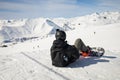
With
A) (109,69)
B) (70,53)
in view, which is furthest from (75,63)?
(109,69)

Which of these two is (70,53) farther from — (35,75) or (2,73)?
(2,73)

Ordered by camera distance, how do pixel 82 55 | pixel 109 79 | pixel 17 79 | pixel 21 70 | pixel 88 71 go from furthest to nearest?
pixel 82 55, pixel 21 70, pixel 88 71, pixel 17 79, pixel 109 79

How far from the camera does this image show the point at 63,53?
7.93 meters

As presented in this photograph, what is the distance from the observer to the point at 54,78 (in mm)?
6320

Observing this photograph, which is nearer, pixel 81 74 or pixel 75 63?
pixel 81 74

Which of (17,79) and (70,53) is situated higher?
(70,53)

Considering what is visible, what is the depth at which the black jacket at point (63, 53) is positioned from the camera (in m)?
7.92

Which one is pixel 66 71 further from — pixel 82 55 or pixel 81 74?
pixel 82 55

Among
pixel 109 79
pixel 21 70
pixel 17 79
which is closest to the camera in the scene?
pixel 109 79

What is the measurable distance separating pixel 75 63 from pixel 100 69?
150 cm

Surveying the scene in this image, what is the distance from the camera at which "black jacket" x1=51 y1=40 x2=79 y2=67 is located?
792 centimetres

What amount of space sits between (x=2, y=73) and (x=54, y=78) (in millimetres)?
2334

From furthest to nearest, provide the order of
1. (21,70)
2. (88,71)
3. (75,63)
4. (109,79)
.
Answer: (75,63) < (21,70) < (88,71) < (109,79)

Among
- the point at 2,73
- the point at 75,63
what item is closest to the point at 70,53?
the point at 75,63
